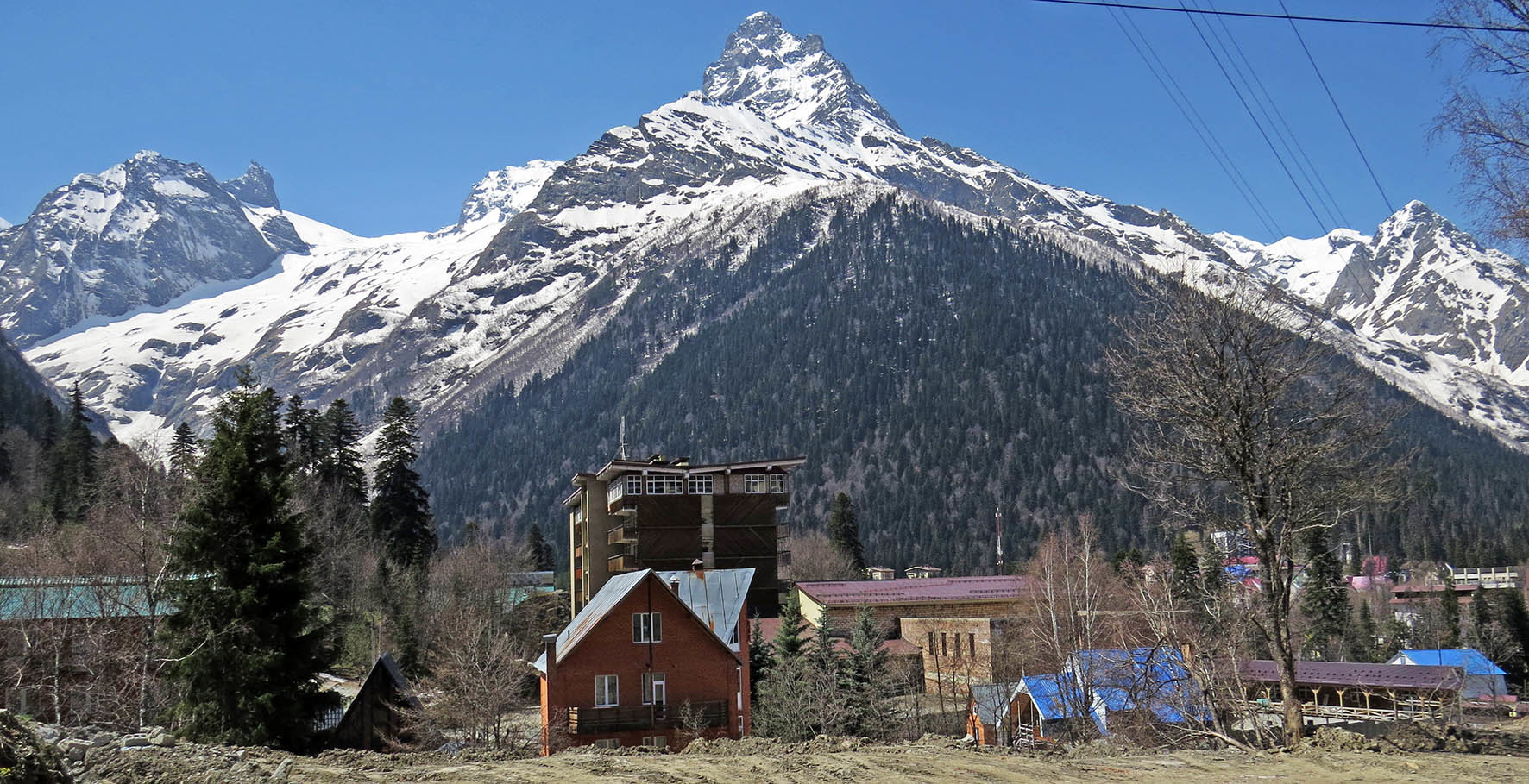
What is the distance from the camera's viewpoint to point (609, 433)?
633 feet

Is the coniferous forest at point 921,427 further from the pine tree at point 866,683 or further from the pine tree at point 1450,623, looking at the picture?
the pine tree at point 866,683

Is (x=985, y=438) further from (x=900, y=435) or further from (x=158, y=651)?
(x=158, y=651)

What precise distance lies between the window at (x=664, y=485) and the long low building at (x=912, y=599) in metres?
10.4

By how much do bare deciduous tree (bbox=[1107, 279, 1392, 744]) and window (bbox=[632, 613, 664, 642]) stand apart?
2311 cm

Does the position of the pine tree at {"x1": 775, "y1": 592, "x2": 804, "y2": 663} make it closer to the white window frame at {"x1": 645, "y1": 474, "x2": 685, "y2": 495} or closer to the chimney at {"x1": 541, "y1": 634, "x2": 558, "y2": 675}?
the chimney at {"x1": 541, "y1": 634, "x2": 558, "y2": 675}

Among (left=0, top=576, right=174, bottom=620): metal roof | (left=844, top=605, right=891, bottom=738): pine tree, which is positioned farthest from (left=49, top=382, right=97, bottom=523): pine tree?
(left=844, top=605, right=891, bottom=738): pine tree

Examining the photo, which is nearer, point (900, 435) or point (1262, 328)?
point (1262, 328)

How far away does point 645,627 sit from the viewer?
37281mm

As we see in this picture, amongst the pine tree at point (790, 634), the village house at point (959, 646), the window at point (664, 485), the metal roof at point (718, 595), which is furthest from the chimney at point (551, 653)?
the window at point (664, 485)

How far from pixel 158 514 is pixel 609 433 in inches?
6197

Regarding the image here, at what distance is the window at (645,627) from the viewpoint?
37.2 meters

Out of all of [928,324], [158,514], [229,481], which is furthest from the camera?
[928,324]

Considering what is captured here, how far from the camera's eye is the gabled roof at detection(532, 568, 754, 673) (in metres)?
36.8

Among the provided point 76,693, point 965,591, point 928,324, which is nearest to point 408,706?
point 76,693
